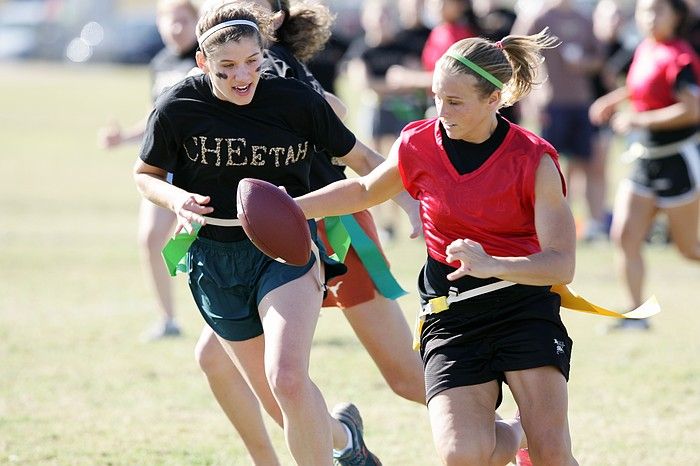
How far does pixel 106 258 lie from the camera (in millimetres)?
11523

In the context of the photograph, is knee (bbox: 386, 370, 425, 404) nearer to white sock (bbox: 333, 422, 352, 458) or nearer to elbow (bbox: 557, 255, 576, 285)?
white sock (bbox: 333, 422, 352, 458)

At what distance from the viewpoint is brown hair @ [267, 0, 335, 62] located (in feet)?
17.1

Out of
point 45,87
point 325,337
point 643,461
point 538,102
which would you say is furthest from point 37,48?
point 643,461

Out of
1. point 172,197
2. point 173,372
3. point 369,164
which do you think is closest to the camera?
point 172,197

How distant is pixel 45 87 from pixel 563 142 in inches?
864

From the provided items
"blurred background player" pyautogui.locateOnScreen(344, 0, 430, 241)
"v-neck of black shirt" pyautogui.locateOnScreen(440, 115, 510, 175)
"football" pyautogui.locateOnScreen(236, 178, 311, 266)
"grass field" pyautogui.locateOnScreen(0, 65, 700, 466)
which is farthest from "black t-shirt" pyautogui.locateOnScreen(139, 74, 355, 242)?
"blurred background player" pyautogui.locateOnScreen(344, 0, 430, 241)

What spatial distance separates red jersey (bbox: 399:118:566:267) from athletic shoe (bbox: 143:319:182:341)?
4.12 meters

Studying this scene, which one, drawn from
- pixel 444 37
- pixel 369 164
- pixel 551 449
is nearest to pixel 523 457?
pixel 551 449

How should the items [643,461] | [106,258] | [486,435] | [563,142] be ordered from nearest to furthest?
[486,435], [643,461], [106,258], [563,142]

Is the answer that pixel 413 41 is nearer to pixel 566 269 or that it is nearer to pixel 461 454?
pixel 566 269

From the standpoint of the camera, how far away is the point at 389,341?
16.8 feet

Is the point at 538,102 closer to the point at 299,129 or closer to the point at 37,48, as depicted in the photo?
the point at 299,129

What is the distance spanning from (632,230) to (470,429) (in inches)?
174

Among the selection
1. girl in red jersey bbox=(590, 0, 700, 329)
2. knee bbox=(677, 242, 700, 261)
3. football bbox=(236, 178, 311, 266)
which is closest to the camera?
football bbox=(236, 178, 311, 266)
